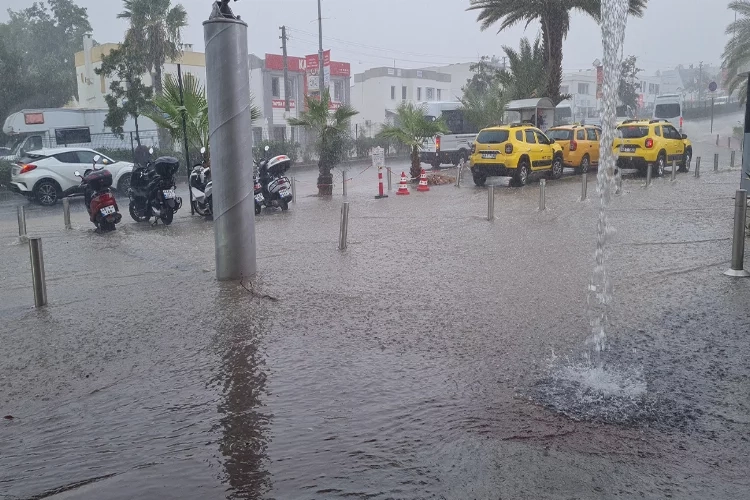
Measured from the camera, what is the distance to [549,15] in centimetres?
2881

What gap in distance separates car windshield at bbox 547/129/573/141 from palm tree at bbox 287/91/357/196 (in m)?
8.65

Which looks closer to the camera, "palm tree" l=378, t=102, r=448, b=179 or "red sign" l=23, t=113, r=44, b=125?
"palm tree" l=378, t=102, r=448, b=179

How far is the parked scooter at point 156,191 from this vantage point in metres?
15.1

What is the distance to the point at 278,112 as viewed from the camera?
2148 inches

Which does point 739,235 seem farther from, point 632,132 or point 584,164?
point 584,164

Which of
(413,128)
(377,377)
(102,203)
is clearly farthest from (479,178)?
(377,377)

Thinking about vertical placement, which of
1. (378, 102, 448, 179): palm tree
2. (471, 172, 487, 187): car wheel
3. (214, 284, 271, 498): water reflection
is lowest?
(214, 284, 271, 498): water reflection

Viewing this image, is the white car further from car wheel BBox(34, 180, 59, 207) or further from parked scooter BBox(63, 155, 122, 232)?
parked scooter BBox(63, 155, 122, 232)

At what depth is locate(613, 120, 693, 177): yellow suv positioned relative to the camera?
76.8 ft

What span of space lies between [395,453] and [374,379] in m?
1.28

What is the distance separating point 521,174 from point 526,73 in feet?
38.9

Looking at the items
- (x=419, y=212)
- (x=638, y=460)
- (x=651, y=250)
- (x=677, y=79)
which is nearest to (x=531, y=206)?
(x=419, y=212)

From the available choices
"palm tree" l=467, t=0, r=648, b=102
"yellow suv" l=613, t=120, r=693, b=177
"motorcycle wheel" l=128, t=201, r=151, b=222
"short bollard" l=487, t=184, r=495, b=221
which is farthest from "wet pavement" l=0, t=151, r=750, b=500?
"palm tree" l=467, t=0, r=648, b=102

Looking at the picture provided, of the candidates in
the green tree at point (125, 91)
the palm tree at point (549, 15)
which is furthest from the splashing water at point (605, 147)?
the green tree at point (125, 91)
